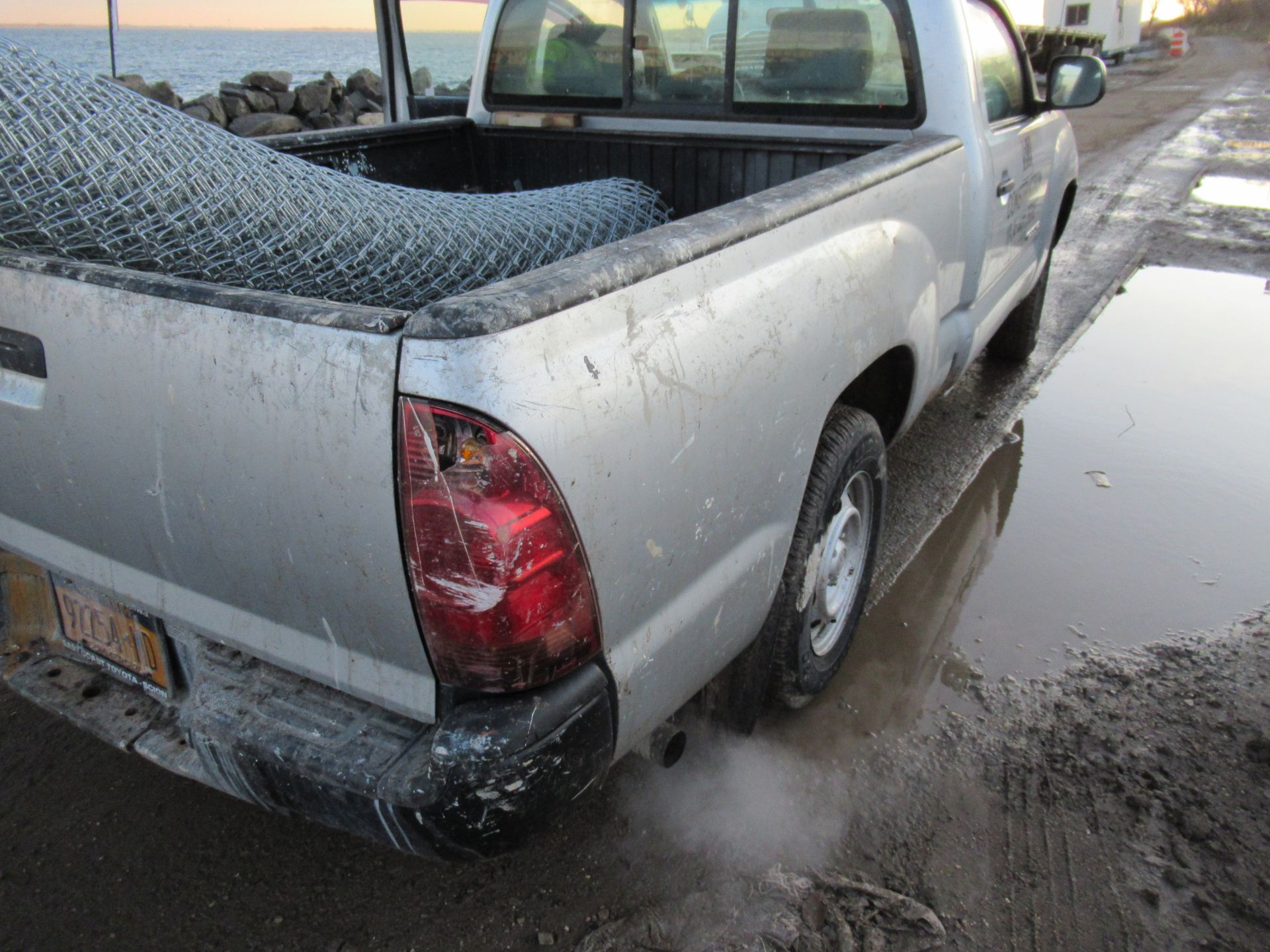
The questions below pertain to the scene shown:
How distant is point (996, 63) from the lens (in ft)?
11.8

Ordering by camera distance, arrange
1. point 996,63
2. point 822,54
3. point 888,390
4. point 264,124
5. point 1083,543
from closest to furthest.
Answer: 1. point 888,390
2. point 822,54
3. point 1083,543
4. point 996,63
5. point 264,124

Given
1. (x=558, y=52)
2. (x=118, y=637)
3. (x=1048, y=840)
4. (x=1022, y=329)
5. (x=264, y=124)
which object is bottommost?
(x=1048, y=840)

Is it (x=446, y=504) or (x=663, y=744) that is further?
(x=663, y=744)

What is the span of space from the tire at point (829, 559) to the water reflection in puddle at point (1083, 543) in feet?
0.61

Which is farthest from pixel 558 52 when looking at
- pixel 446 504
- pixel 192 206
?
pixel 446 504

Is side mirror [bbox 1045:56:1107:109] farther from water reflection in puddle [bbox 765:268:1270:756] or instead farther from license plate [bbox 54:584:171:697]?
license plate [bbox 54:584:171:697]

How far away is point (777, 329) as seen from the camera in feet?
6.07

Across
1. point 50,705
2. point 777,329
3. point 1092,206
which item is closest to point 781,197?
point 777,329

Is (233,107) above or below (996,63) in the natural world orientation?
below

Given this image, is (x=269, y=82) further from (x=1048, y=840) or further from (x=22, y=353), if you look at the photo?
(x=1048, y=840)

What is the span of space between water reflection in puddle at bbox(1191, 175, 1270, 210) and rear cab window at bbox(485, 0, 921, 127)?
23.9ft

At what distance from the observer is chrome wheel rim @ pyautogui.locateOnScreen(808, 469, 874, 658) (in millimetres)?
Answer: 2506

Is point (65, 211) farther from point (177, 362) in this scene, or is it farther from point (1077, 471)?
point (1077, 471)

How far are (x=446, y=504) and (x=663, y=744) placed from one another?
86cm
